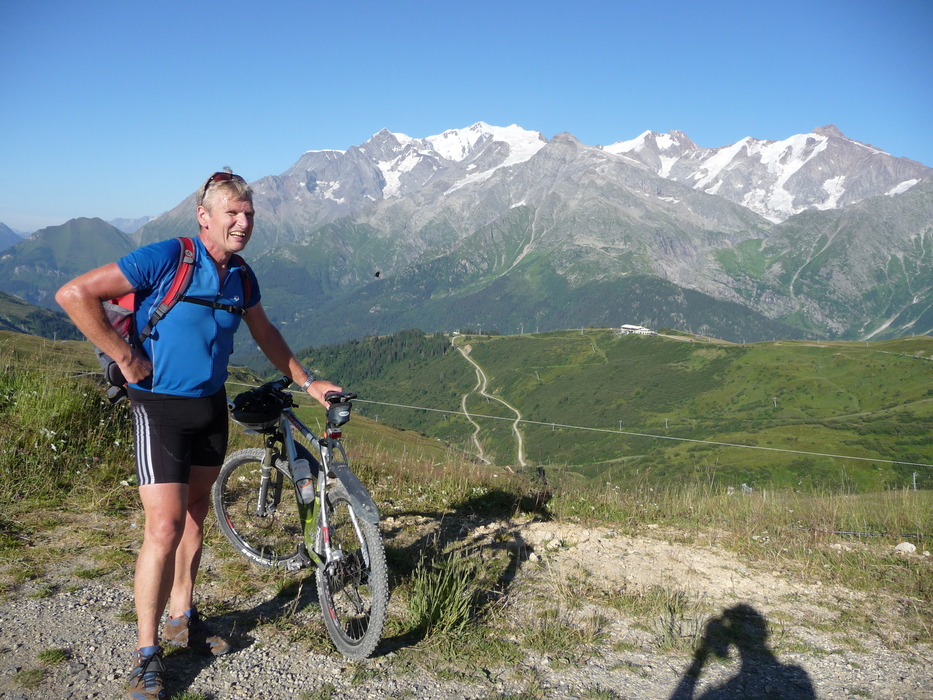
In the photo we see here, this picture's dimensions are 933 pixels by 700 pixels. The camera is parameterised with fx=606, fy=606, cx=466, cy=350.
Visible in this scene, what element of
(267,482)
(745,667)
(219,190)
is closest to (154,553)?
(267,482)

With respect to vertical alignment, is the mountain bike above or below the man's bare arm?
below

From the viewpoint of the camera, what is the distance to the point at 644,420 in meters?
163

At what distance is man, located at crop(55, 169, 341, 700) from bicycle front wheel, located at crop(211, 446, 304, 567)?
1.44 m

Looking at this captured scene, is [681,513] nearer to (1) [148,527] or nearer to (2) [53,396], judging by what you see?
(1) [148,527]

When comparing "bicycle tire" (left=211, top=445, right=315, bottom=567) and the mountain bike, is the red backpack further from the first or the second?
"bicycle tire" (left=211, top=445, right=315, bottom=567)

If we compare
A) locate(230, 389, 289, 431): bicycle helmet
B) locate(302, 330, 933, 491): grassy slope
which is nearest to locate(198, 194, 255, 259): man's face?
locate(230, 389, 289, 431): bicycle helmet

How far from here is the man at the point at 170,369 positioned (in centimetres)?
381

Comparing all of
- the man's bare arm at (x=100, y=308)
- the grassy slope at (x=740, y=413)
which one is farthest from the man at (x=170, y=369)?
the grassy slope at (x=740, y=413)

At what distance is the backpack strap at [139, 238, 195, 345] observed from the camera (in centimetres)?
392

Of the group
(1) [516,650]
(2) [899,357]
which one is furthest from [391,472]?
(2) [899,357]

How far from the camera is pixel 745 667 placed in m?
4.84

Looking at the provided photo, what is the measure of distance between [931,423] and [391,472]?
139m

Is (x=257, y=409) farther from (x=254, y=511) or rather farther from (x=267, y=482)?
(x=254, y=511)

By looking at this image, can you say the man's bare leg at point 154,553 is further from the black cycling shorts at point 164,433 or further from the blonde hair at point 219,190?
the blonde hair at point 219,190
